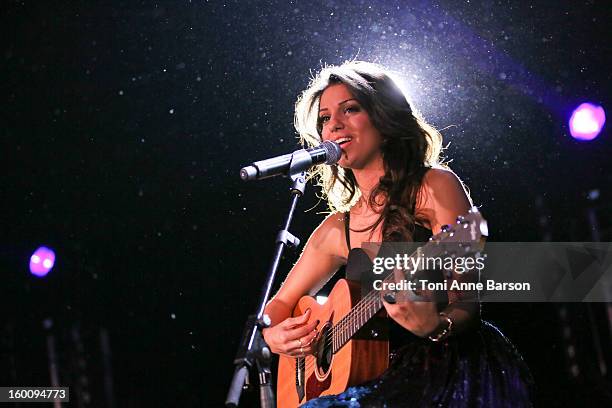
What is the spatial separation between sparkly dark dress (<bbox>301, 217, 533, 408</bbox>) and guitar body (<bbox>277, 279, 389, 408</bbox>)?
0.05m

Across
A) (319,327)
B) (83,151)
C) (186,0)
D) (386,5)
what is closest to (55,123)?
(83,151)

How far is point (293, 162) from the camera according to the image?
7.29 feet

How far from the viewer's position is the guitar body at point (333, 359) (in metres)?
2.14

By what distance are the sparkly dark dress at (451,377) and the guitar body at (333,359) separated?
1.9 inches

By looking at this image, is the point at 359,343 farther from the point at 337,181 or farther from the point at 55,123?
the point at 55,123

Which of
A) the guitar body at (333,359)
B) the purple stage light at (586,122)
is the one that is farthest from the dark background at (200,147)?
the guitar body at (333,359)

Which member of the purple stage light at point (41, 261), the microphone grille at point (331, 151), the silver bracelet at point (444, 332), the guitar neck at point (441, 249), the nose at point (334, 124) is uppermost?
the purple stage light at point (41, 261)

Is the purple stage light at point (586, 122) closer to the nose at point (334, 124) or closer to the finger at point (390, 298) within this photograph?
the nose at point (334, 124)

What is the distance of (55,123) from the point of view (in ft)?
15.2

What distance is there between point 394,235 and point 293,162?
1.56 feet

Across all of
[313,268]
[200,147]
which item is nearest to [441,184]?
[313,268]

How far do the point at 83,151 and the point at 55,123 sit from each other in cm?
28

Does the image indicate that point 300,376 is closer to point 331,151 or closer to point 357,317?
point 357,317

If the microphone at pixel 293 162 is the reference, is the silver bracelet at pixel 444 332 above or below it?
below
